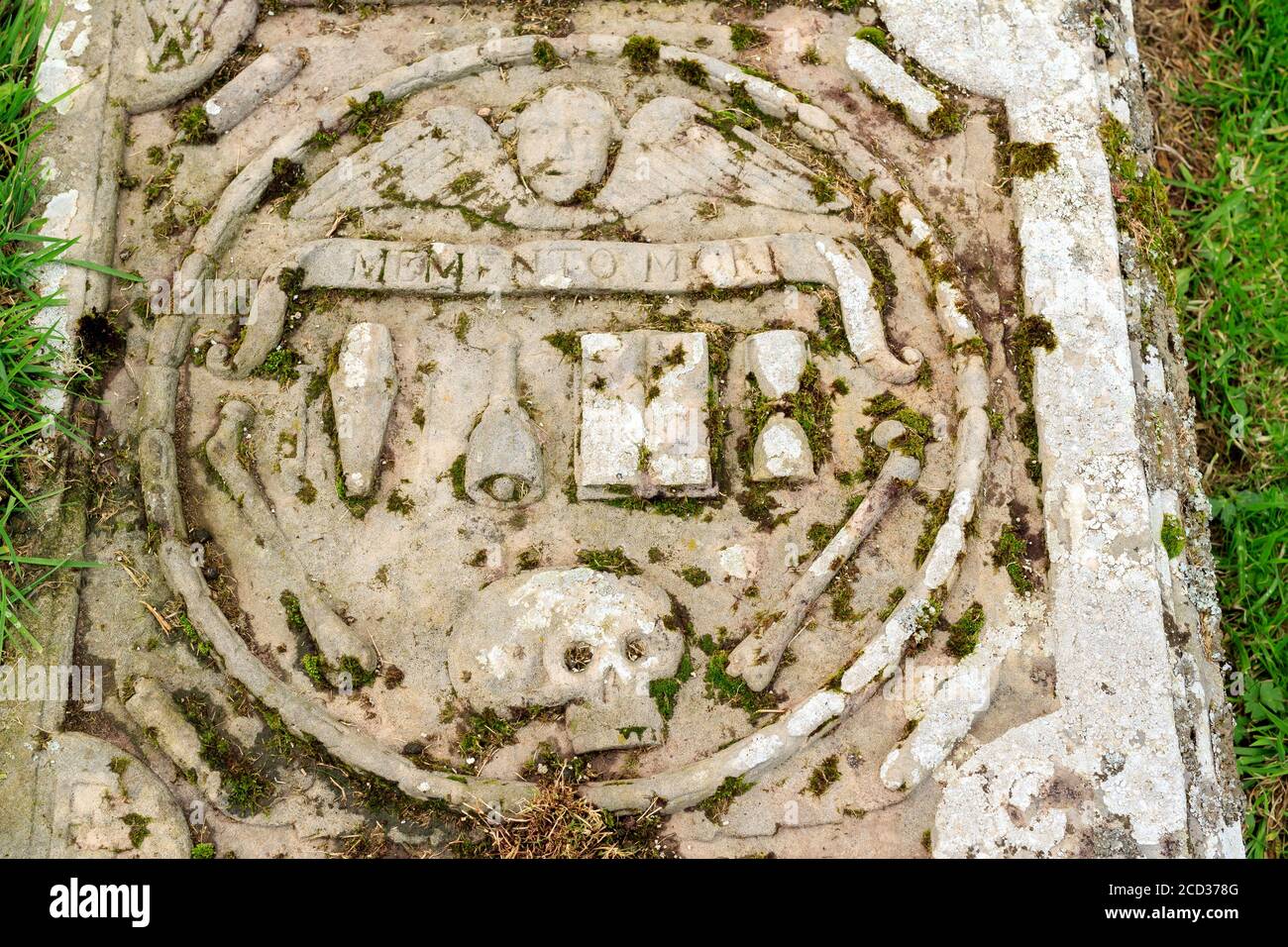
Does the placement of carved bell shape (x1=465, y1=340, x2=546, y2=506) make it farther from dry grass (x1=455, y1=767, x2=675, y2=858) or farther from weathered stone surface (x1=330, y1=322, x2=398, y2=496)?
dry grass (x1=455, y1=767, x2=675, y2=858)

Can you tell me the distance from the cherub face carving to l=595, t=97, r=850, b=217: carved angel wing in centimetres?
12

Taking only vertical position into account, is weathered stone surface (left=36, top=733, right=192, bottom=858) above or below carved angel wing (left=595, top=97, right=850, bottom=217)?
below

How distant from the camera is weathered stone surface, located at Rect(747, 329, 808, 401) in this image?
4.94 metres

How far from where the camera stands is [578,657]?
15.1 ft

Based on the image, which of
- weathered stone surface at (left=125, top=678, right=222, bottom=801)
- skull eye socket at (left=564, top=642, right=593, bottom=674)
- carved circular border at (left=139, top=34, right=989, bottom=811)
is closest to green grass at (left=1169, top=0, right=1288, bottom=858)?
carved circular border at (left=139, top=34, right=989, bottom=811)

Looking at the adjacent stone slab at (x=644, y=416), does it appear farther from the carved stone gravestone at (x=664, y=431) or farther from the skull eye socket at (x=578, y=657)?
the skull eye socket at (x=578, y=657)

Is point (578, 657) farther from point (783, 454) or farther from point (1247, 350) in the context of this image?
point (1247, 350)

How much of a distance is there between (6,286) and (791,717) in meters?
4.29

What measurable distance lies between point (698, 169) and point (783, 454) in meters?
1.59

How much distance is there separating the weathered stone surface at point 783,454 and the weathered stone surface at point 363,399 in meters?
1.76

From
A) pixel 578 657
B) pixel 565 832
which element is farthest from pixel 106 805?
pixel 578 657

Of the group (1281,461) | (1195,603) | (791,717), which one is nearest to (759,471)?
(791,717)

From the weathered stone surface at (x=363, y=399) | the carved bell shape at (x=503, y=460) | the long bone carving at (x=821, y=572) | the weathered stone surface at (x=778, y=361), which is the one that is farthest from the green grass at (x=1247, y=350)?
the weathered stone surface at (x=363, y=399)

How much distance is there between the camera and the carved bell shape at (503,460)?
4.79 metres
